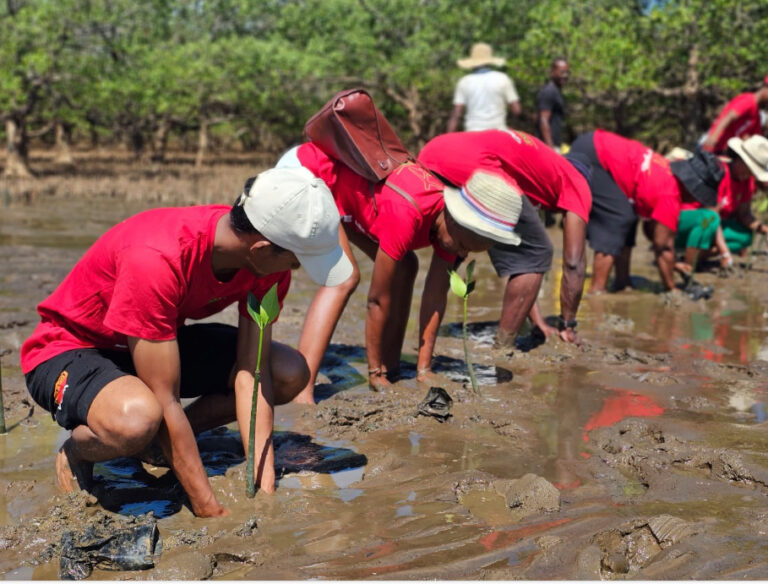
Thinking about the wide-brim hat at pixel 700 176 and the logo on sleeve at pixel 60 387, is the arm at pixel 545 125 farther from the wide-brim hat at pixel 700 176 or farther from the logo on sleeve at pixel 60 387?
the logo on sleeve at pixel 60 387

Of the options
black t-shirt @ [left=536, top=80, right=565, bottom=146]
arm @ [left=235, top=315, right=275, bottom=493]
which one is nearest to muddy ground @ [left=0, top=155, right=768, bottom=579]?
arm @ [left=235, top=315, right=275, bottom=493]

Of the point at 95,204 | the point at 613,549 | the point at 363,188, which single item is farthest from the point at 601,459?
the point at 95,204

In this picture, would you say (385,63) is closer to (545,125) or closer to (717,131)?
(545,125)

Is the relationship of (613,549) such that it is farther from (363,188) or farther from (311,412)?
(363,188)

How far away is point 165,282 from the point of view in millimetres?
2803

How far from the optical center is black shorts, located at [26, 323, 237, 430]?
2990mm

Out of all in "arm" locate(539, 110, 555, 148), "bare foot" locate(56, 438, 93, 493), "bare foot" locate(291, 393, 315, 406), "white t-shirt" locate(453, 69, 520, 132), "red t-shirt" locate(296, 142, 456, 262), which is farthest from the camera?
"arm" locate(539, 110, 555, 148)

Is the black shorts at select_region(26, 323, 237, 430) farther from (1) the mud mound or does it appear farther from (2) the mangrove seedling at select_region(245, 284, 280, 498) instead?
(1) the mud mound

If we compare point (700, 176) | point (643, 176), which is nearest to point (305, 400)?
point (643, 176)

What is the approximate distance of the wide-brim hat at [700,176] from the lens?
6328 millimetres

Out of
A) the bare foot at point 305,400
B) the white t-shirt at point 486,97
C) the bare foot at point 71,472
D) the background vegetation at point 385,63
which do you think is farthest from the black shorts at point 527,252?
the background vegetation at point 385,63

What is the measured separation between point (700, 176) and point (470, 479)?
12.6 ft

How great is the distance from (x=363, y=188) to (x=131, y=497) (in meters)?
1.78

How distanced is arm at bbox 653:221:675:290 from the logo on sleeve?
4643mm
